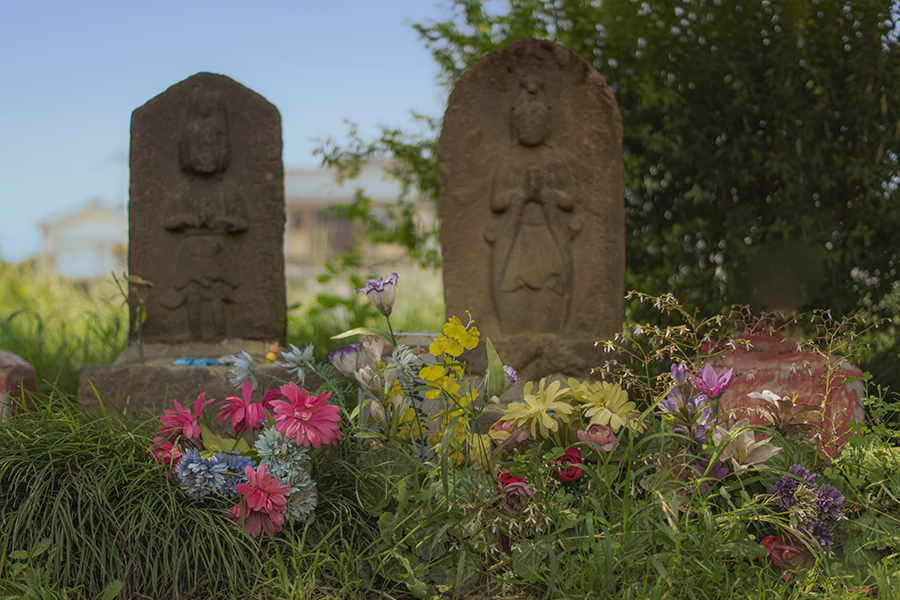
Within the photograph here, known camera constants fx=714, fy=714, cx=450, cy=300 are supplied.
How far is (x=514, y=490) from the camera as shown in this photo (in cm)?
202

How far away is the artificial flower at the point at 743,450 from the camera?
1973mm

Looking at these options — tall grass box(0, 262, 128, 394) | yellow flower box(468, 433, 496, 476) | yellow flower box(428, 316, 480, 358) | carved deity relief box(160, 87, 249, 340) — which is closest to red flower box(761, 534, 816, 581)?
yellow flower box(468, 433, 496, 476)

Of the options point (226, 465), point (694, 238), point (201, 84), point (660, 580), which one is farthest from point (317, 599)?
point (694, 238)

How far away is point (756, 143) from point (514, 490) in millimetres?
3212

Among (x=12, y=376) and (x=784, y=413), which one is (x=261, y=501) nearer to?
(x=784, y=413)

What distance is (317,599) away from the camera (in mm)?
1851

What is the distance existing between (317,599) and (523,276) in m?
1.92

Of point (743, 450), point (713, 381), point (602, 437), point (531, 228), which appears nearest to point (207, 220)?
point (531, 228)

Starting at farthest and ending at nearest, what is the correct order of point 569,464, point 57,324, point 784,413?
1. point 57,324
2. point 784,413
3. point 569,464

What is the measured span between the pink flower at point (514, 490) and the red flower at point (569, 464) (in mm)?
104

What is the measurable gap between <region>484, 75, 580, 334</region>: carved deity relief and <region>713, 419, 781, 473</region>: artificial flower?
1432 mm

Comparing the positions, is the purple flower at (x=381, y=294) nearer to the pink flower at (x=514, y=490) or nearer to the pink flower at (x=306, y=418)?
the pink flower at (x=306, y=418)

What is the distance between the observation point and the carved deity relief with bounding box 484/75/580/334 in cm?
341

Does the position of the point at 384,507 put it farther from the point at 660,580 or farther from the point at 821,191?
the point at 821,191
